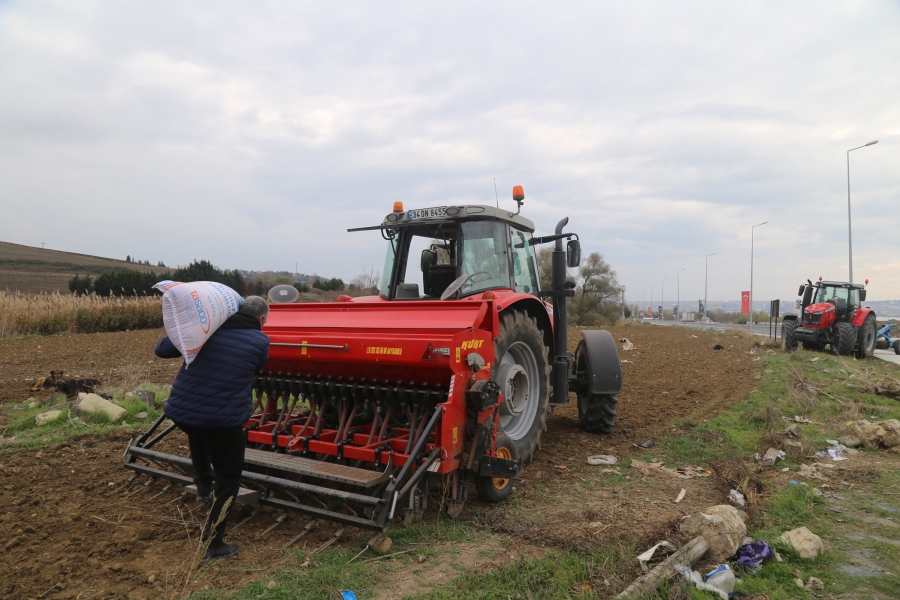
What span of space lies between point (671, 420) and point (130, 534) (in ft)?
21.7

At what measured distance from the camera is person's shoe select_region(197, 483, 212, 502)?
4.07 meters

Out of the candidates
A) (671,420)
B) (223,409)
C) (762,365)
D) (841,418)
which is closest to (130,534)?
(223,409)

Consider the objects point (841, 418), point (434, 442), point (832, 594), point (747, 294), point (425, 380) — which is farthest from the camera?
point (747, 294)

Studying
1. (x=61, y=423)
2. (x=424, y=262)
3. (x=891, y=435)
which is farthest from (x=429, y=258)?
(x=891, y=435)

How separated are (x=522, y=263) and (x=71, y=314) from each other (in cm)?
1862

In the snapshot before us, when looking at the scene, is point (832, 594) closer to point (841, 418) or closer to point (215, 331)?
point (215, 331)

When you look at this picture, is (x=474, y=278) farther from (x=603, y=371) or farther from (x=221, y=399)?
(x=221, y=399)

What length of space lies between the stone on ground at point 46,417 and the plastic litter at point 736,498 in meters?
7.16

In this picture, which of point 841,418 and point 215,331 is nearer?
point 215,331

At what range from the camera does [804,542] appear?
12.1 feet

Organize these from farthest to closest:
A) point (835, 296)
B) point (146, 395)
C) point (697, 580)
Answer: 1. point (835, 296)
2. point (146, 395)
3. point (697, 580)

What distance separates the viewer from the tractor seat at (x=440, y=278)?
583cm

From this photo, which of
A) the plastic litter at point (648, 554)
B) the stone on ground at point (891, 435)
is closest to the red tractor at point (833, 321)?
the stone on ground at point (891, 435)

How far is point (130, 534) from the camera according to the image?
150 inches
